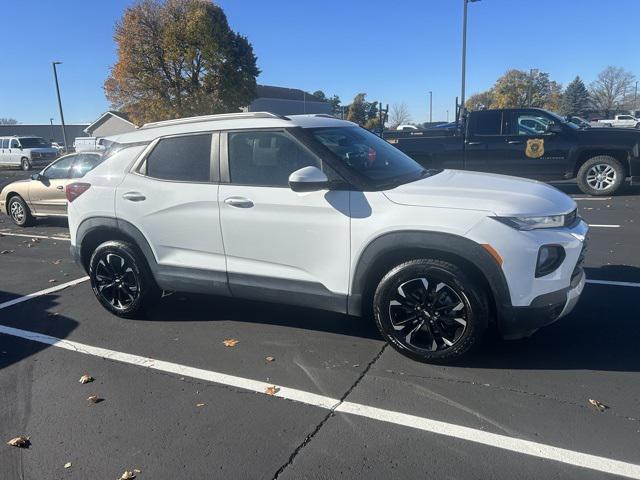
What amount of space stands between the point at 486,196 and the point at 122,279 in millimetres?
3381

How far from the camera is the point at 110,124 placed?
62750 millimetres

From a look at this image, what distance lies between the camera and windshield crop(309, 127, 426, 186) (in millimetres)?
3963

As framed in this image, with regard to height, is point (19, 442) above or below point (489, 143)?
below

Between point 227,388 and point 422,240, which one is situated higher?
point 422,240

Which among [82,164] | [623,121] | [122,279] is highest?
[623,121]

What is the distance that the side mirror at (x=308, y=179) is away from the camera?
3619 mm

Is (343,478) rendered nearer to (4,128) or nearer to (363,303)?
(363,303)

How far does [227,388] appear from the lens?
3576 mm

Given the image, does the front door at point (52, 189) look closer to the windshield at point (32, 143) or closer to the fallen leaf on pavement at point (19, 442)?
the fallen leaf on pavement at point (19, 442)

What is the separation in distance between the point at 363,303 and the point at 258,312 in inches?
60.7

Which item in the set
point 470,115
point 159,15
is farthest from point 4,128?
point 470,115

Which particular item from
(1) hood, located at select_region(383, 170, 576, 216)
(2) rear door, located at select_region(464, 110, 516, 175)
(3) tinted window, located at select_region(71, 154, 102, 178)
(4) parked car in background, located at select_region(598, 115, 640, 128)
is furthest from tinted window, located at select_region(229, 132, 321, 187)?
(4) parked car in background, located at select_region(598, 115, 640, 128)

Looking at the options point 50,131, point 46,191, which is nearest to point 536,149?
point 46,191

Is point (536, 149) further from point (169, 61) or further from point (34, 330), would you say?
point (169, 61)
